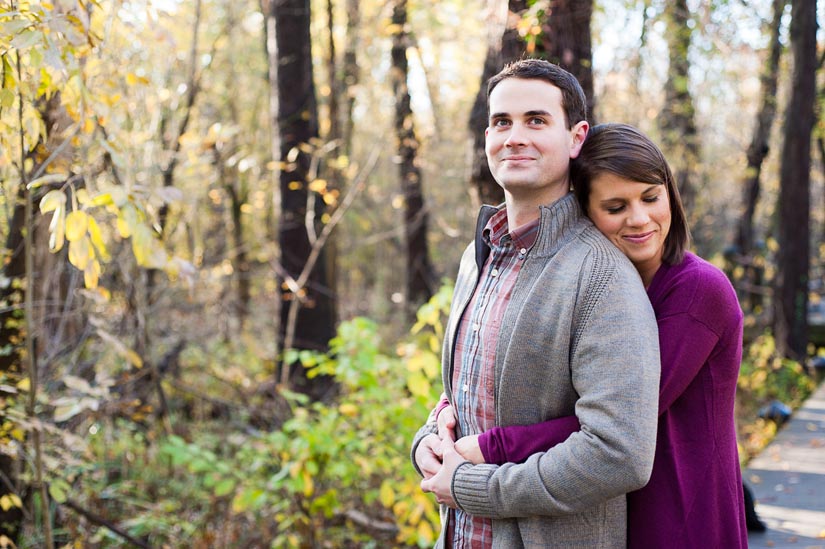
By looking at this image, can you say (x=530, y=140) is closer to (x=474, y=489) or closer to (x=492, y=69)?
(x=474, y=489)

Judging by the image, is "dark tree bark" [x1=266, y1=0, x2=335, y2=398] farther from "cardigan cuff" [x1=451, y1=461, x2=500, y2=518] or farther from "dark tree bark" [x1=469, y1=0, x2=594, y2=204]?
"cardigan cuff" [x1=451, y1=461, x2=500, y2=518]

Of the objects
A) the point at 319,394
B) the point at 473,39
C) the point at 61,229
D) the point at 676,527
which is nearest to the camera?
the point at 676,527

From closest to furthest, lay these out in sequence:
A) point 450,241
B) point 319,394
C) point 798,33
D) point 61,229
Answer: point 61,229
point 319,394
point 798,33
point 450,241

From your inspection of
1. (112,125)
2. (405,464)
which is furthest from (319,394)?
(112,125)

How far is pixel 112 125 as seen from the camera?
3553 millimetres

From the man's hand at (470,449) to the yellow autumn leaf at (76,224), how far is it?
1464 millimetres

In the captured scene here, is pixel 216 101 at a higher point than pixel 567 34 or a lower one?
higher

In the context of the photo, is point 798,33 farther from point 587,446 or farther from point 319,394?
point 587,446

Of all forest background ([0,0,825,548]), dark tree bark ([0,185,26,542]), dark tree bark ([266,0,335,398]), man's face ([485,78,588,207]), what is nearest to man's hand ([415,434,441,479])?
man's face ([485,78,588,207])

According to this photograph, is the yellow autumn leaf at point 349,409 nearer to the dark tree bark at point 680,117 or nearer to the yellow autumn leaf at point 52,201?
the yellow autumn leaf at point 52,201

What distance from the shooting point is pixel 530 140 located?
6.61 feet

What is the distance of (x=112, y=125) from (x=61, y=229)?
1.18 metres

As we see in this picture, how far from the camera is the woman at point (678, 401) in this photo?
1.89 m

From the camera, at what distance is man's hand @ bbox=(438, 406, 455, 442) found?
2186 mm
